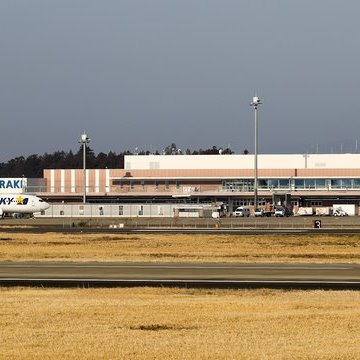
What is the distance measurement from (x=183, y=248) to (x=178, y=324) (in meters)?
36.5

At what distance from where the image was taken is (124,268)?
143 ft

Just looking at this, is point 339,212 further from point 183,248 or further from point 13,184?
point 183,248

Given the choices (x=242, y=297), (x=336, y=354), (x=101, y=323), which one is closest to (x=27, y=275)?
(x=242, y=297)

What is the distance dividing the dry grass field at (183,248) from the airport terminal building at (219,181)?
9368 cm

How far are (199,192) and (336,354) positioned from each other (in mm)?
153646

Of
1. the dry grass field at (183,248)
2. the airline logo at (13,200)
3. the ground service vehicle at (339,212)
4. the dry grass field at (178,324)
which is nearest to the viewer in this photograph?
the dry grass field at (178,324)

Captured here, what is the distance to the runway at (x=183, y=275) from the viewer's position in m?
35.3

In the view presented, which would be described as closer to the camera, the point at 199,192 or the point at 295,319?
the point at 295,319

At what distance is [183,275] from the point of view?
3919cm

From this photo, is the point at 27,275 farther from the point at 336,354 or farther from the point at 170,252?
the point at 336,354

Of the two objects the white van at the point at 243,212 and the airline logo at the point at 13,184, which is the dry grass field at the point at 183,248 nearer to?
the white van at the point at 243,212

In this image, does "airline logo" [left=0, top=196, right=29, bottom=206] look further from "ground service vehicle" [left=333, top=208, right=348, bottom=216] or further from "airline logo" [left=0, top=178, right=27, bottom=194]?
"ground service vehicle" [left=333, top=208, right=348, bottom=216]

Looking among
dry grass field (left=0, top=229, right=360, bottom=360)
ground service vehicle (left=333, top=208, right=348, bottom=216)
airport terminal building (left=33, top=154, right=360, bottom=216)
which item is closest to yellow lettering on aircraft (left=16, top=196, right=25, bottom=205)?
airport terminal building (left=33, top=154, right=360, bottom=216)

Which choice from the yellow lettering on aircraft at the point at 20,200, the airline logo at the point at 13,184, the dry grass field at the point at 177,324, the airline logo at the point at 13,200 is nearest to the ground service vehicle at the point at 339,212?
the airline logo at the point at 13,200
